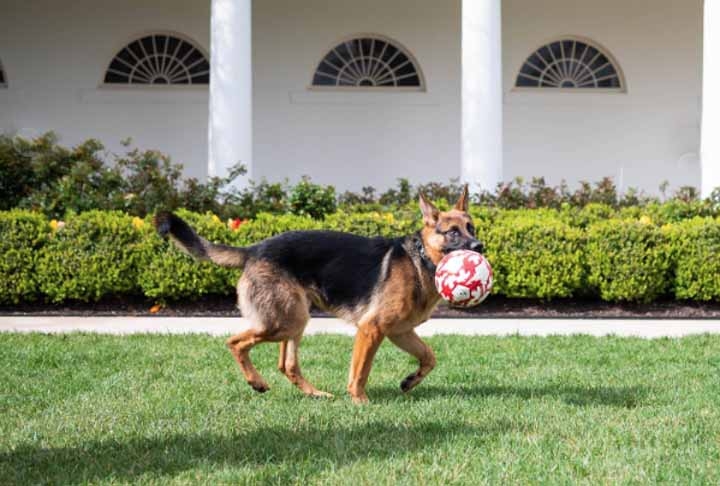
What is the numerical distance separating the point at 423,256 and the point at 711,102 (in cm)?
923

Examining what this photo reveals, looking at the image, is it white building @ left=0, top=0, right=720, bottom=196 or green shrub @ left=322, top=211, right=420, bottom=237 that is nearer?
green shrub @ left=322, top=211, right=420, bottom=237

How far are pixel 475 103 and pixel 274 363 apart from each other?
24.1ft

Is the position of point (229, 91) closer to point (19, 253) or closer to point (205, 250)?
point (19, 253)

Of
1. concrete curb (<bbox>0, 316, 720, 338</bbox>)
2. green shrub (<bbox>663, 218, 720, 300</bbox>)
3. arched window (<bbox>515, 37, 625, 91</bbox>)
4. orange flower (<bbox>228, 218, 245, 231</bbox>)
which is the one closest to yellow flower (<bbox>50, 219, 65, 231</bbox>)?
concrete curb (<bbox>0, 316, 720, 338</bbox>)

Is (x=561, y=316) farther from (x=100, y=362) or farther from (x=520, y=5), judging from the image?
(x=520, y=5)

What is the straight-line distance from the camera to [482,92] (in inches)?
536

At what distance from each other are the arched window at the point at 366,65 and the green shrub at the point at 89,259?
831 cm

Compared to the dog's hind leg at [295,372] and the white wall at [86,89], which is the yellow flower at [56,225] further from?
the white wall at [86,89]

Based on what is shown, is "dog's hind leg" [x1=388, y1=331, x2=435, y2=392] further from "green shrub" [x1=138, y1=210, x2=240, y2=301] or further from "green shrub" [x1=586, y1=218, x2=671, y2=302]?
"green shrub" [x1=586, y1=218, x2=671, y2=302]

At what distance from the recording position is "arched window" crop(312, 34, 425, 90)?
17.9m

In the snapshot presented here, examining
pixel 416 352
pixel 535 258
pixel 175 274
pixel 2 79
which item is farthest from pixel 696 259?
pixel 2 79

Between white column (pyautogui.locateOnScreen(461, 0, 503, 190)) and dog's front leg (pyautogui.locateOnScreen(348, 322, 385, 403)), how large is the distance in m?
7.93

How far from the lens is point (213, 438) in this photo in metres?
4.92

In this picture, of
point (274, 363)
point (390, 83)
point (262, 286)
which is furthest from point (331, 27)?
point (262, 286)
